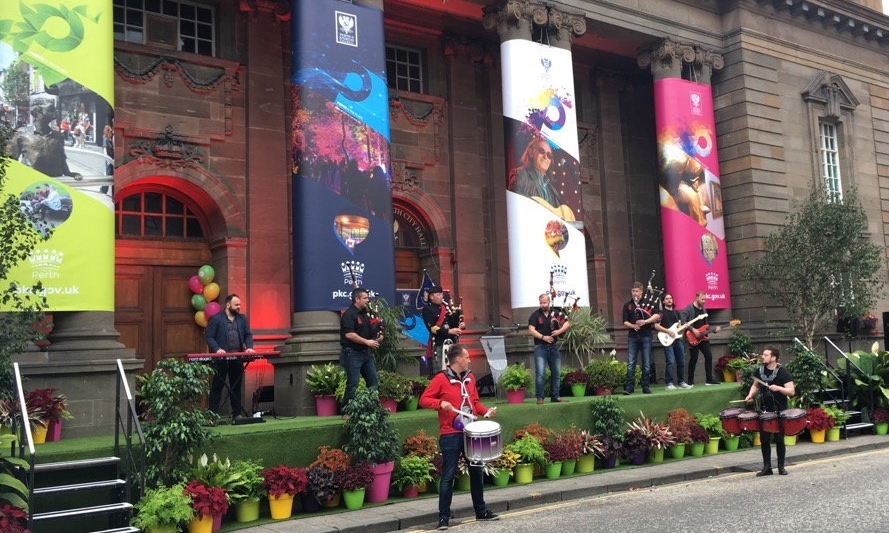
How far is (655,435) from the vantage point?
13.7 metres

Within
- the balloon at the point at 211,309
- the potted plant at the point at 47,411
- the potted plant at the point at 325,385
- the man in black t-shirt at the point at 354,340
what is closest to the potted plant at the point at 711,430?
the man in black t-shirt at the point at 354,340

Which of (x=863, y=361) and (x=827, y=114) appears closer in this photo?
(x=863, y=361)

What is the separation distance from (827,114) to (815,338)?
22.6 feet

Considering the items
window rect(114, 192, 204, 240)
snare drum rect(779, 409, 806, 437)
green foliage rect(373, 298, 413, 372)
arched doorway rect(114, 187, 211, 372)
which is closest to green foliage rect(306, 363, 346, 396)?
green foliage rect(373, 298, 413, 372)

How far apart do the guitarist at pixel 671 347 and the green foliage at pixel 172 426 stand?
962 cm

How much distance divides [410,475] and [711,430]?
6397mm

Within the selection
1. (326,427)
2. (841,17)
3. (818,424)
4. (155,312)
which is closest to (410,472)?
(326,427)

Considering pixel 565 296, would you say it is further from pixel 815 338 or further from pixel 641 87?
pixel 641 87

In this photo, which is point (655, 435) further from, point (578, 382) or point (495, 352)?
point (495, 352)

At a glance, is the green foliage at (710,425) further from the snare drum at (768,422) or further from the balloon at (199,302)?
the balloon at (199,302)

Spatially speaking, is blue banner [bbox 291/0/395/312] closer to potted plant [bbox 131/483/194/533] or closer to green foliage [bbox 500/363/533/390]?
green foliage [bbox 500/363/533/390]

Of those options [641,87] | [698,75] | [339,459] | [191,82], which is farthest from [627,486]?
[641,87]

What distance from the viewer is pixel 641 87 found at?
981 inches

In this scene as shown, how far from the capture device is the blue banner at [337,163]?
45.6 feet
